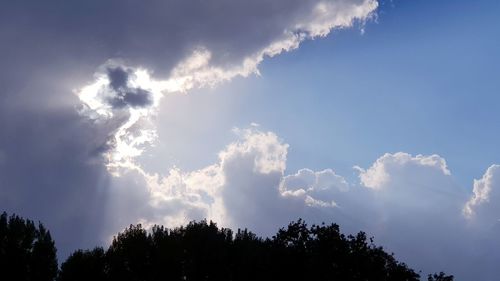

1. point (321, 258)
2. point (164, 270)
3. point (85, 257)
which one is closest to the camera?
point (321, 258)

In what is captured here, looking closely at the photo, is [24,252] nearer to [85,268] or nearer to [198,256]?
[85,268]

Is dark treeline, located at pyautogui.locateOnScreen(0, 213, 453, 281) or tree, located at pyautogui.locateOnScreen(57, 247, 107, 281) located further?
tree, located at pyautogui.locateOnScreen(57, 247, 107, 281)

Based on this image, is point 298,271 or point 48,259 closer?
point 298,271

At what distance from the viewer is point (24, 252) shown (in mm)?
59656

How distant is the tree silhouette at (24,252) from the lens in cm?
5769

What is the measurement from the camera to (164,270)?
189 ft

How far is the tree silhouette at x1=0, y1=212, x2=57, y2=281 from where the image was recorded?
57.7 m

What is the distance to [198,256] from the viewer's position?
59.2 m

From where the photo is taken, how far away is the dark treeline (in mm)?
52594

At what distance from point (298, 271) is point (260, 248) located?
8855 millimetres

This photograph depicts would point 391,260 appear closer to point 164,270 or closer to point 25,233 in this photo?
point 164,270

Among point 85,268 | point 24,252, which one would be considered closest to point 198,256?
point 85,268

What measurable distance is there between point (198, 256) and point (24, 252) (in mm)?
22335

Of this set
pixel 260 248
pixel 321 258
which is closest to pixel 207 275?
pixel 260 248
